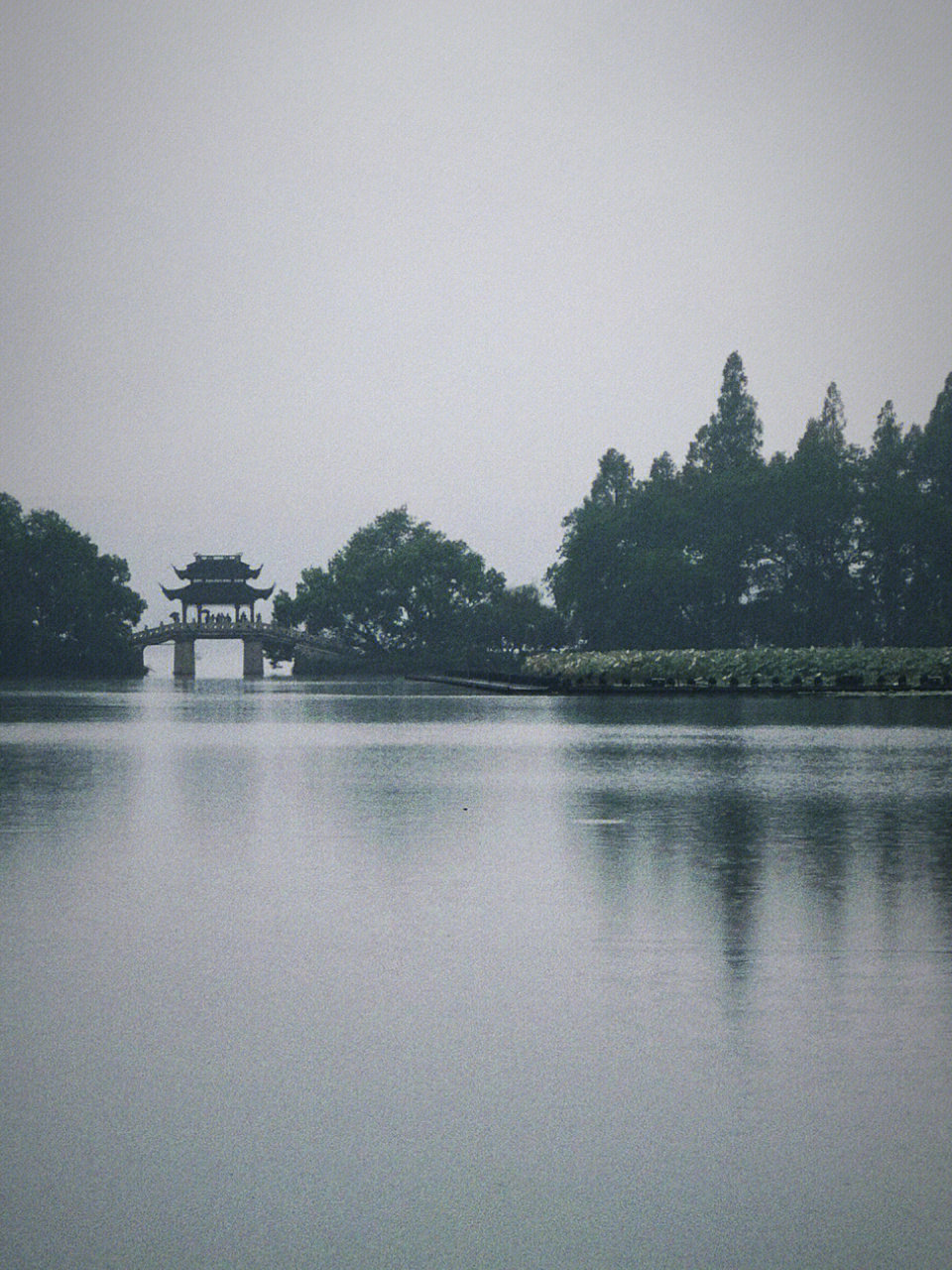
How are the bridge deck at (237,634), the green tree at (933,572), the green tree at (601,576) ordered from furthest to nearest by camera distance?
the bridge deck at (237,634) → the green tree at (601,576) → the green tree at (933,572)

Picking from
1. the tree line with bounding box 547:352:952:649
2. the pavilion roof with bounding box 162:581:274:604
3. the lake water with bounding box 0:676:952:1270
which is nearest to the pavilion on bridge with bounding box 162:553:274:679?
→ the pavilion roof with bounding box 162:581:274:604

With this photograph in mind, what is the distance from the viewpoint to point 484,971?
7.70 m

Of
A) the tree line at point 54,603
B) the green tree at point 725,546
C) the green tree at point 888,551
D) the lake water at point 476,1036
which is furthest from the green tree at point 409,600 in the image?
the lake water at point 476,1036

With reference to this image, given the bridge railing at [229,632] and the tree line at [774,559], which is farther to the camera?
the bridge railing at [229,632]

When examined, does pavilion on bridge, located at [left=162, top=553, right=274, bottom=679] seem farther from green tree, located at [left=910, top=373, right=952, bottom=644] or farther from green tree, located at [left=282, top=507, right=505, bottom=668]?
green tree, located at [left=910, top=373, right=952, bottom=644]

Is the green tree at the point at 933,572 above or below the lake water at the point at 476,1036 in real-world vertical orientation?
above

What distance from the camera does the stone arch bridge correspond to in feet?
413

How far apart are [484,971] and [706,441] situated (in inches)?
4276

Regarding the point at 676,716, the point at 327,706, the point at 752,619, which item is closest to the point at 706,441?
the point at 752,619

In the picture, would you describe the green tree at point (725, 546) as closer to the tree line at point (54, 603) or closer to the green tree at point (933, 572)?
the green tree at point (933, 572)

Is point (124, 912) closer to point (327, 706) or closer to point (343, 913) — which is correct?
point (343, 913)

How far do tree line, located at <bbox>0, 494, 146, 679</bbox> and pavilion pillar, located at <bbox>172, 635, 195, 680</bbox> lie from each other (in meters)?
11.4

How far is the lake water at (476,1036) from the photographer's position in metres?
4.30

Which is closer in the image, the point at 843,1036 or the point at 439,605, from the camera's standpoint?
the point at 843,1036
